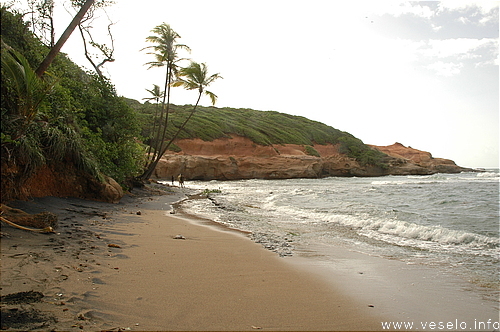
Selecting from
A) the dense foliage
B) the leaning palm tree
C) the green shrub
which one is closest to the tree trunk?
the dense foliage

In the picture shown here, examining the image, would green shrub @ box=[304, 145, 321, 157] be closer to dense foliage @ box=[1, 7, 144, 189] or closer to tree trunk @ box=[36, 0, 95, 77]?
dense foliage @ box=[1, 7, 144, 189]

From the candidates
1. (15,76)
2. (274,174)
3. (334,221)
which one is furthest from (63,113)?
(274,174)

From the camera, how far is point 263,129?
5569cm

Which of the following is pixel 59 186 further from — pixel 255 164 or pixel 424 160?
pixel 424 160

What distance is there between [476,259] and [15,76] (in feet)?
25.9

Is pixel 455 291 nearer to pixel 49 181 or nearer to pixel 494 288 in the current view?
pixel 494 288

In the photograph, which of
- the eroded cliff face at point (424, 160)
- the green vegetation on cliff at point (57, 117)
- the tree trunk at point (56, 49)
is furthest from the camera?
the eroded cliff face at point (424, 160)

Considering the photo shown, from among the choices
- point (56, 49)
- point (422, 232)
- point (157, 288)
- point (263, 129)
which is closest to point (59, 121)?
point (56, 49)

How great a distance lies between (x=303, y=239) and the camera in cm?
666

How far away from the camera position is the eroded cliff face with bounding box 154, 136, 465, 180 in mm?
36312

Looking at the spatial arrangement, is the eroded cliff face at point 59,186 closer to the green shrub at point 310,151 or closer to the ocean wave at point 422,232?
the ocean wave at point 422,232

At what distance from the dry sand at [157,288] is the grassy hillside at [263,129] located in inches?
1521

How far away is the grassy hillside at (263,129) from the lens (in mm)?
47812

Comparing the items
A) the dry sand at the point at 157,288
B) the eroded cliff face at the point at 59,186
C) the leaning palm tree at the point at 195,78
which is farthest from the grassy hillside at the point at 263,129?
the dry sand at the point at 157,288
